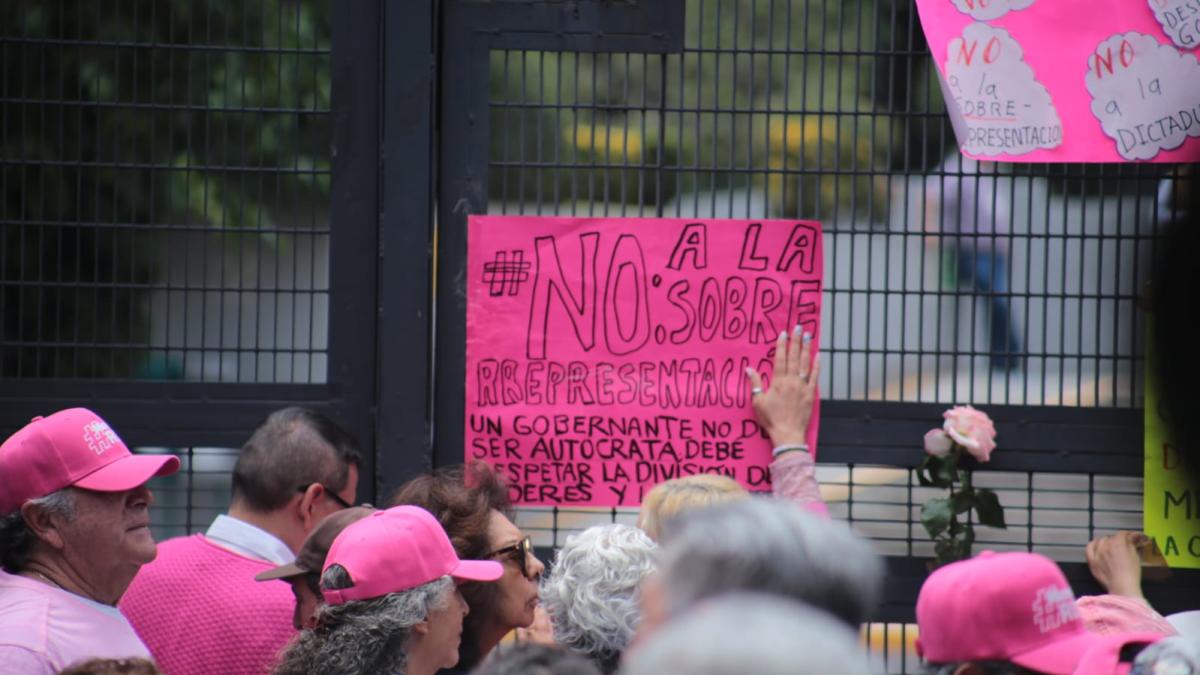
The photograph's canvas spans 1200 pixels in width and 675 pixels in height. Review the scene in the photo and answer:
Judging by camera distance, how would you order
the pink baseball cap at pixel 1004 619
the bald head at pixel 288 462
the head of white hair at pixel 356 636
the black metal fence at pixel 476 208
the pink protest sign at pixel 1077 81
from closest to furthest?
the pink baseball cap at pixel 1004 619 → the head of white hair at pixel 356 636 → the bald head at pixel 288 462 → the pink protest sign at pixel 1077 81 → the black metal fence at pixel 476 208

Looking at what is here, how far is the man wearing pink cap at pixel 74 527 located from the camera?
324 centimetres

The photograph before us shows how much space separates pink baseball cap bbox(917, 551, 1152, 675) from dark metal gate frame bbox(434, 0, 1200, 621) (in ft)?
5.59

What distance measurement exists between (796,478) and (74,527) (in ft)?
6.31

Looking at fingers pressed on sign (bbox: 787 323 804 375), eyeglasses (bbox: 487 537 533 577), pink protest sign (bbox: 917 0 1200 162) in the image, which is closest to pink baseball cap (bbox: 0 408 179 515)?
eyeglasses (bbox: 487 537 533 577)

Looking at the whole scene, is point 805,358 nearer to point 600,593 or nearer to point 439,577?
point 600,593

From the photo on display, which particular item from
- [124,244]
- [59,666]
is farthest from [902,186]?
[59,666]

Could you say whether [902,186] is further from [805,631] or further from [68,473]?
[805,631]

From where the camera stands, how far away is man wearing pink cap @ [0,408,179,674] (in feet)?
10.6

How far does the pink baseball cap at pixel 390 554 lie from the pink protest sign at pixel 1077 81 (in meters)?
1.98

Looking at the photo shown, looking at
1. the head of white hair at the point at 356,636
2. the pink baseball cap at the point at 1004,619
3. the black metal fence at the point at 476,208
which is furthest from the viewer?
the black metal fence at the point at 476,208

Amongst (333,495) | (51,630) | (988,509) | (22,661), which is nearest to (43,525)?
(51,630)

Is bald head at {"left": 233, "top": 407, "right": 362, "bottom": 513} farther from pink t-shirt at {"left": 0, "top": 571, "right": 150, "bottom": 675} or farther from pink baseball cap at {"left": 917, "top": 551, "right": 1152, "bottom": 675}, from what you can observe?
pink baseball cap at {"left": 917, "top": 551, "right": 1152, "bottom": 675}

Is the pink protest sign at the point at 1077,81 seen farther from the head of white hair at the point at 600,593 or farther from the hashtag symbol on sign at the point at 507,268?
the head of white hair at the point at 600,593

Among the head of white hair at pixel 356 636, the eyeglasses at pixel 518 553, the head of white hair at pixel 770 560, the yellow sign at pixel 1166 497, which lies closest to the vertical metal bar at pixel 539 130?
the eyeglasses at pixel 518 553
